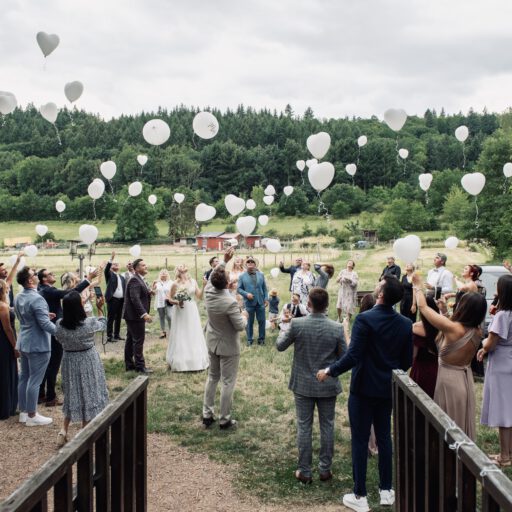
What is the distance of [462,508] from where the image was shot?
183 centimetres

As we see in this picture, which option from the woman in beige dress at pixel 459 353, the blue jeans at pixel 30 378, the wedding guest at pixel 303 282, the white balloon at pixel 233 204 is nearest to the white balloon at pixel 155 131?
the white balloon at pixel 233 204

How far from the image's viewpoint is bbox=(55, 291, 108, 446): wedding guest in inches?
202

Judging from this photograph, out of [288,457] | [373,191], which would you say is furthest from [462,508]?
[373,191]

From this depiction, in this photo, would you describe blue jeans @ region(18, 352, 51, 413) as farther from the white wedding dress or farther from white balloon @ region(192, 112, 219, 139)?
white balloon @ region(192, 112, 219, 139)

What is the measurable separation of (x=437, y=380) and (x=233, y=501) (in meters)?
2.01

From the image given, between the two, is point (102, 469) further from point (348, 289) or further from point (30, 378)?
point (348, 289)

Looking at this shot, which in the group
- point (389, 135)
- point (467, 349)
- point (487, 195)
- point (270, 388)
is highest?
point (389, 135)

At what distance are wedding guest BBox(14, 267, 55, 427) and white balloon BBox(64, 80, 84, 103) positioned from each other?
18.9 ft

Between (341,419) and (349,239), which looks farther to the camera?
(349,239)

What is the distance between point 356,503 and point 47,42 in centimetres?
857

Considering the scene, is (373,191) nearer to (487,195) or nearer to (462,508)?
(487,195)

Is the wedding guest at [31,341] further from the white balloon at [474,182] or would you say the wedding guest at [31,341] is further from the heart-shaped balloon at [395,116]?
the white balloon at [474,182]

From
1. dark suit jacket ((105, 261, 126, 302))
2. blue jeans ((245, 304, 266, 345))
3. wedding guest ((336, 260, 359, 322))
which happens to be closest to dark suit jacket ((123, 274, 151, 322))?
dark suit jacket ((105, 261, 126, 302))

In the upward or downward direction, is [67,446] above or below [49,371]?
above
